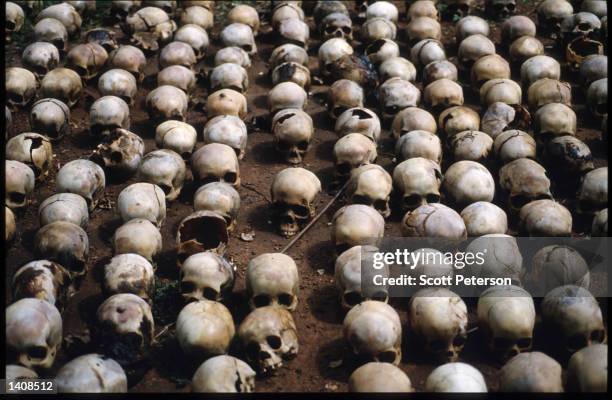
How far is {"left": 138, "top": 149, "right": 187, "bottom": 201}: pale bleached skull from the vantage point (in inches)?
373

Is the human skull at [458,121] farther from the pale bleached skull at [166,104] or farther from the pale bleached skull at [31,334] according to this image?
the pale bleached skull at [31,334]

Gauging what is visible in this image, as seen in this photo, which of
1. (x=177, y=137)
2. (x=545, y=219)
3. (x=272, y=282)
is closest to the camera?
(x=272, y=282)

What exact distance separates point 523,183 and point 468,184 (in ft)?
1.98

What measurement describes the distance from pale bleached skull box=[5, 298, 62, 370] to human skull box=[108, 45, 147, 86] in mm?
5302

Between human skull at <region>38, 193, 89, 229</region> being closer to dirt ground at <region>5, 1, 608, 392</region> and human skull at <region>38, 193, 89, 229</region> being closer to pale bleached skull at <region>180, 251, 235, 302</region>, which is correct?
dirt ground at <region>5, 1, 608, 392</region>

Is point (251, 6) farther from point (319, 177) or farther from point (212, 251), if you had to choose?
point (212, 251)

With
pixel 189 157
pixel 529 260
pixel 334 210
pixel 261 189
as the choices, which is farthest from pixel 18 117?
pixel 529 260

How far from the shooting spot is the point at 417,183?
30.1ft

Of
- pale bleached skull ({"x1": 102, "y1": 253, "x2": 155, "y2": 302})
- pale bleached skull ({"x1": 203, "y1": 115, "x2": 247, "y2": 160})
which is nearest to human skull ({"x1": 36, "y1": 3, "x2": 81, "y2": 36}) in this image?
pale bleached skull ({"x1": 203, "y1": 115, "x2": 247, "y2": 160})

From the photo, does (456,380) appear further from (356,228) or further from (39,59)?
(39,59)

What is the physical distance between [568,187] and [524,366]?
3574mm

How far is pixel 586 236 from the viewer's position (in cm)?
911

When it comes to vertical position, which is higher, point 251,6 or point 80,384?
point 251,6

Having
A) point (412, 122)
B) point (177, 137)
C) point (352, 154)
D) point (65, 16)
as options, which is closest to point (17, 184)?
point (177, 137)
